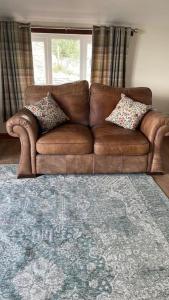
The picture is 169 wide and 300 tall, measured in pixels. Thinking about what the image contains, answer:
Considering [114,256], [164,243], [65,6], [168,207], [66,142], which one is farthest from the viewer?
[65,6]

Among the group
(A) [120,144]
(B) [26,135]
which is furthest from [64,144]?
(A) [120,144]

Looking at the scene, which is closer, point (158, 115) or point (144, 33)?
point (158, 115)

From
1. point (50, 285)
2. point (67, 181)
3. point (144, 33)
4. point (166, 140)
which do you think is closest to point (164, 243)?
point (50, 285)

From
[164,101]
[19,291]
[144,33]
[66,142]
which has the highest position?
[144,33]

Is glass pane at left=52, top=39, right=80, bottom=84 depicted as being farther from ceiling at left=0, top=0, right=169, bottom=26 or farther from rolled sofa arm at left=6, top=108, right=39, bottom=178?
rolled sofa arm at left=6, top=108, right=39, bottom=178

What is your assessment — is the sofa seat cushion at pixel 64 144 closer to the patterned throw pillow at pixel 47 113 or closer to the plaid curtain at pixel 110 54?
the patterned throw pillow at pixel 47 113

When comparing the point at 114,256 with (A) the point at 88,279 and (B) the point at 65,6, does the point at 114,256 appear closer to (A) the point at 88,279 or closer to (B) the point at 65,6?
(A) the point at 88,279

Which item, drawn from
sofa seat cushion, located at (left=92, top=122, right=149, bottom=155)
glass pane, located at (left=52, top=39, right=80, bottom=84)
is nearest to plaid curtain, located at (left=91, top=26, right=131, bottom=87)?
glass pane, located at (left=52, top=39, right=80, bottom=84)

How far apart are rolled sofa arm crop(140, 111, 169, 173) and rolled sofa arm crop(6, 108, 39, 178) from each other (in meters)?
1.30

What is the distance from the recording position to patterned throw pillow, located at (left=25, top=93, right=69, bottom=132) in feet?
9.31

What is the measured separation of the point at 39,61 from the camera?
4000mm

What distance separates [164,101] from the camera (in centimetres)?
438

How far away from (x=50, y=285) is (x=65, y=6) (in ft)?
12.1

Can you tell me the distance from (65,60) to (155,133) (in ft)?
7.23
